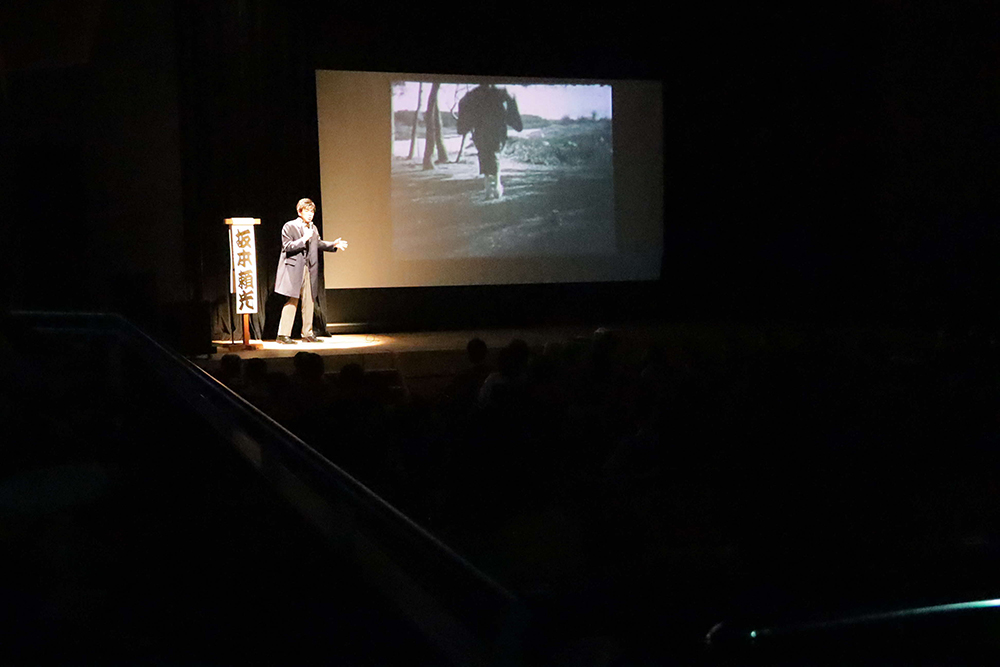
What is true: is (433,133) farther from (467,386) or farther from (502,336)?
(467,386)

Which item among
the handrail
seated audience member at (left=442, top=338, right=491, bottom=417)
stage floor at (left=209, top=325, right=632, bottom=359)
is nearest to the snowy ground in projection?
stage floor at (left=209, top=325, right=632, bottom=359)

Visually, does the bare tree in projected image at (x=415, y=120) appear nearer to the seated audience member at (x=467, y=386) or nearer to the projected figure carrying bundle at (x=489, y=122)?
the projected figure carrying bundle at (x=489, y=122)

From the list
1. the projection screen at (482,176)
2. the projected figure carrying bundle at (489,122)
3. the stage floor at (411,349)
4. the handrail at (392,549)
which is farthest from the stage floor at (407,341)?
the handrail at (392,549)

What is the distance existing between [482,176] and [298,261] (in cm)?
189

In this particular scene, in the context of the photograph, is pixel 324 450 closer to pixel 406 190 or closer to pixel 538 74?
pixel 406 190

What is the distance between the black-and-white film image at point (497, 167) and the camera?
7242 mm

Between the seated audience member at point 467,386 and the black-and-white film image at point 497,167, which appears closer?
the seated audience member at point 467,386

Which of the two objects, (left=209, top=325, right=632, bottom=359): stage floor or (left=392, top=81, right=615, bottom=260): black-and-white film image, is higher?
(left=392, top=81, right=615, bottom=260): black-and-white film image

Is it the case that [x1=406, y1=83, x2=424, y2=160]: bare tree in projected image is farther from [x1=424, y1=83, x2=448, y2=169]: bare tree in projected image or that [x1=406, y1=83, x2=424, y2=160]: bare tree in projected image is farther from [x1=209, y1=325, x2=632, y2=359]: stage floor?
[x1=209, y1=325, x2=632, y2=359]: stage floor

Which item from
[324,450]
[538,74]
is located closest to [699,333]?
[538,74]

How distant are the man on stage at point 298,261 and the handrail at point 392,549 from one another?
3.88 m

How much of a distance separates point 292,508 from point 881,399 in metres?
1.83

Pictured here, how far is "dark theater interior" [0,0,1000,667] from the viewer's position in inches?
55.6

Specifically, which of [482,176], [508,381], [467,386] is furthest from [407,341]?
[508,381]
